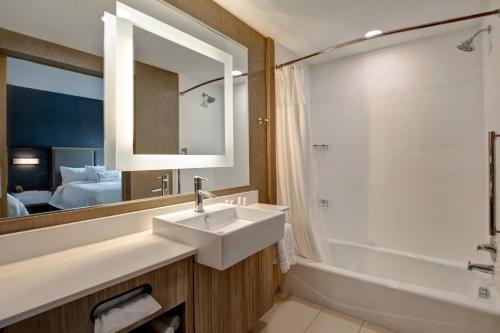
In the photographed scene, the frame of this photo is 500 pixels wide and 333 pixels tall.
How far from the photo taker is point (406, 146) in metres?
2.46

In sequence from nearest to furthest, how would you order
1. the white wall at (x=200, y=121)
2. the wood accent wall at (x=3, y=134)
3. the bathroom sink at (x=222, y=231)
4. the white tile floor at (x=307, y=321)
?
the wood accent wall at (x=3, y=134), the bathroom sink at (x=222, y=231), the white wall at (x=200, y=121), the white tile floor at (x=307, y=321)

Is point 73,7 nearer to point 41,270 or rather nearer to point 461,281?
point 41,270

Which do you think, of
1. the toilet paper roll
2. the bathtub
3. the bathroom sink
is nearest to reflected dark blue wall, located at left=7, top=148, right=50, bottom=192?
the bathroom sink

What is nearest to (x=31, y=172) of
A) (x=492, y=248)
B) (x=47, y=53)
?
(x=47, y=53)

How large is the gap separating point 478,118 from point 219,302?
2.59 meters

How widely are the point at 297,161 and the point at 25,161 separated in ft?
6.11

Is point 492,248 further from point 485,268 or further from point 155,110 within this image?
point 155,110

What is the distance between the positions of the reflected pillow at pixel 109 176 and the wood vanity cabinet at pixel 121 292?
1.94 feet

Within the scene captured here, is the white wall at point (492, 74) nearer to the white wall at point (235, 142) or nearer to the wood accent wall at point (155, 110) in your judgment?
the white wall at point (235, 142)

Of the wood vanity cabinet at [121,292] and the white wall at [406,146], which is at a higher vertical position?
the white wall at [406,146]

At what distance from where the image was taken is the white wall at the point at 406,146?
2.19 m

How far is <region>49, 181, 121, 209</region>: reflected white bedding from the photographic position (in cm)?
112

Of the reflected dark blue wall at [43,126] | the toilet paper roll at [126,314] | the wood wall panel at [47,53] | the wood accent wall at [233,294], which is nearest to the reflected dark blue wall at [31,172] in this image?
the reflected dark blue wall at [43,126]

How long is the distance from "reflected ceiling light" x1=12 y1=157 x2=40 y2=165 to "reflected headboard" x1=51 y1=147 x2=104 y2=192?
63mm
